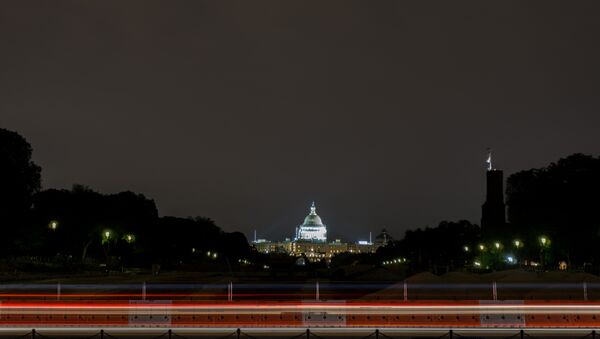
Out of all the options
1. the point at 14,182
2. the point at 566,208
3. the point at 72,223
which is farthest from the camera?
the point at 72,223

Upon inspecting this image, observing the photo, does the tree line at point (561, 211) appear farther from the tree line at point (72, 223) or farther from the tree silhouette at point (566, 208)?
the tree line at point (72, 223)

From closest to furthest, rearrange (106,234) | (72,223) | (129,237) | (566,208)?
(566,208) → (106,234) → (72,223) → (129,237)

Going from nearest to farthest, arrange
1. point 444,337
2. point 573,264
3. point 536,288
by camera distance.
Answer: point 444,337, point 536,288, point 573,264

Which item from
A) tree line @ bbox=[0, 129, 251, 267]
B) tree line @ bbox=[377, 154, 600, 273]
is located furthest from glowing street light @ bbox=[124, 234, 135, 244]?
tree line @ bbox=[377, 154, 600, 273]

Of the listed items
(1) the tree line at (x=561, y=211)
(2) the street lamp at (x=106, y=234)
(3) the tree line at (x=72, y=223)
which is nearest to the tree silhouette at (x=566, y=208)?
(1) the tree line at (x=561, y=211)

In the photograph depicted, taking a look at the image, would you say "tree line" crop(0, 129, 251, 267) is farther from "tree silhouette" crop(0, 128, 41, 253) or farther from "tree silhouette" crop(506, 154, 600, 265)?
"tree silhouette" crop(506, 154, 600, 265)

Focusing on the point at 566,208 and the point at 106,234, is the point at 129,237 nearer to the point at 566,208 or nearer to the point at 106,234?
the point at 106,234

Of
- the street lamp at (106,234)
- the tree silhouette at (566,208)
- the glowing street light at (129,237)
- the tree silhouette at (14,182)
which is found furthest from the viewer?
the glowing street light at (129,237)

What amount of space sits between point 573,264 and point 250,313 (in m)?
90.4

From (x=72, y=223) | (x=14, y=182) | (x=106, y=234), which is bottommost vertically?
(x=106, y=234)

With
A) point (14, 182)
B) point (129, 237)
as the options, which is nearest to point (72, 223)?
point (129, 237)

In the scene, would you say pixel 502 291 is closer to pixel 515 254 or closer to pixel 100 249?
pixel 515 254

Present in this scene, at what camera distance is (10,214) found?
86.2 metres

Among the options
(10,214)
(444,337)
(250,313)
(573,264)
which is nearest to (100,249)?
(10,214)
